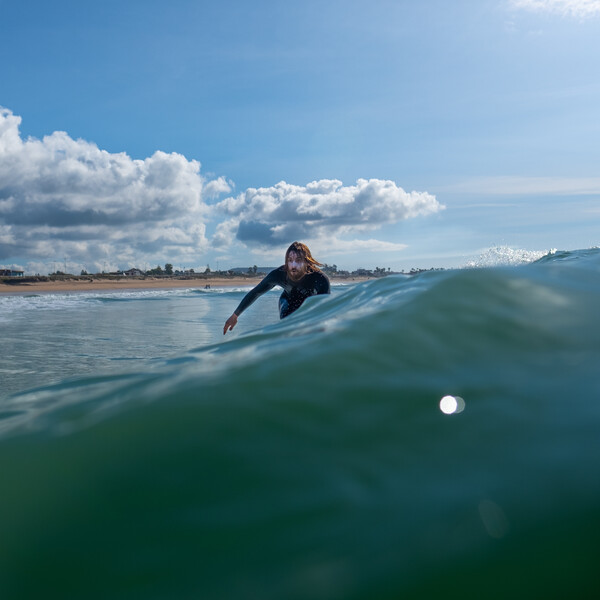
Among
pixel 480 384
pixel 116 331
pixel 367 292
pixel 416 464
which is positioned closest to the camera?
pixel 416 464

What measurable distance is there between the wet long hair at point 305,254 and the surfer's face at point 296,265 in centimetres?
4

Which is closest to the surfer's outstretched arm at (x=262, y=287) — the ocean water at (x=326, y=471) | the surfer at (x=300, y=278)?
the surfer at (x=300, y=278)

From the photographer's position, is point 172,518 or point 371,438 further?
point 371,438

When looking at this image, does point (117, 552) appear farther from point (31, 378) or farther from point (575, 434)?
point (31, 378)

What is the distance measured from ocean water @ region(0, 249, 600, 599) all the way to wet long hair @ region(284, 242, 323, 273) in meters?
3.62

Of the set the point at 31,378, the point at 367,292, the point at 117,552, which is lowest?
the point at 31,378

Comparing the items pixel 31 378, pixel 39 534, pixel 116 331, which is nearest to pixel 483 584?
pixel 39 534

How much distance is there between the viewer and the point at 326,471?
1335mm

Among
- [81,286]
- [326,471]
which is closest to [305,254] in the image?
[326,471]

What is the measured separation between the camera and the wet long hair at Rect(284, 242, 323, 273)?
6.00 meters

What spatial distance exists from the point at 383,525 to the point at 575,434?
2.27 ft

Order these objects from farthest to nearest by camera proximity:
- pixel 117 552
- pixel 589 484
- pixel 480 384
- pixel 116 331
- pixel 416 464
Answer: pixel 116 331
pixel 480 384
pixel 416 464
pixel 589 484
pixel 117 552

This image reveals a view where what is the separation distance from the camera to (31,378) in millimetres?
5215

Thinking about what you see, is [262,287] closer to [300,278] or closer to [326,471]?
[300,278]
